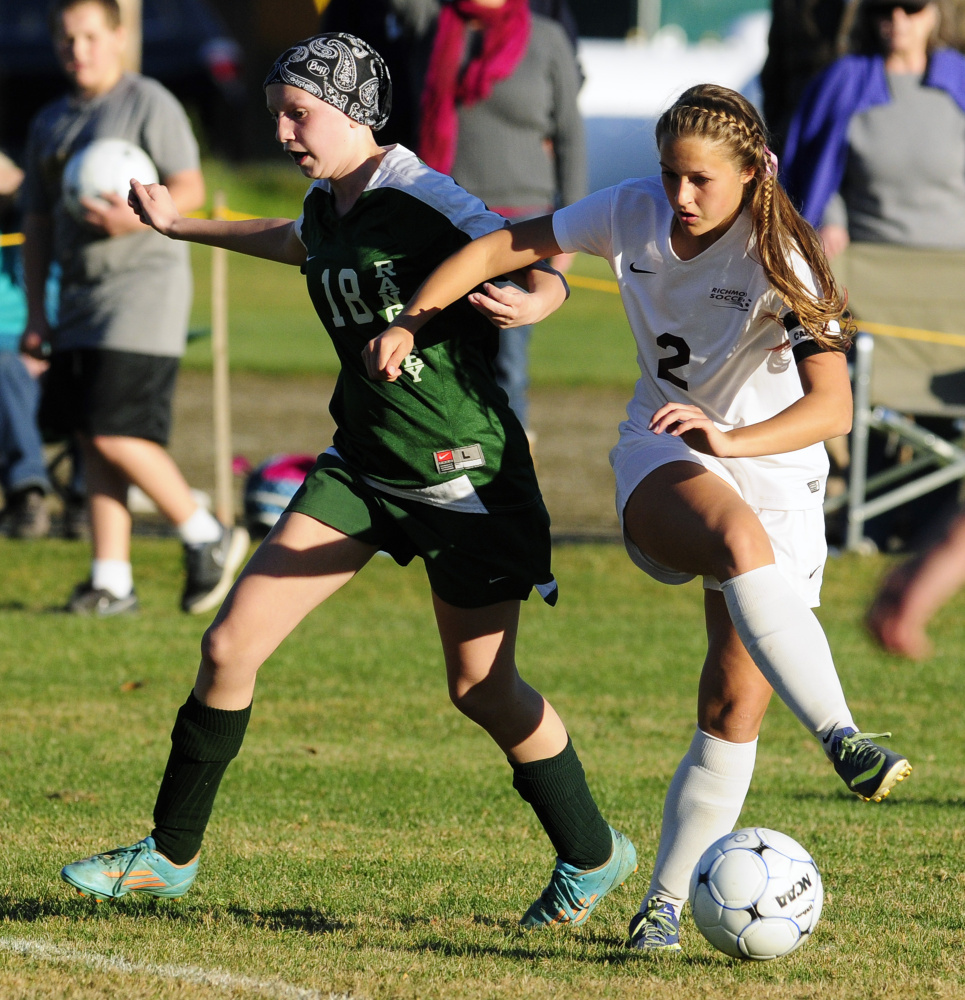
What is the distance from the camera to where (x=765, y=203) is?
358 cm

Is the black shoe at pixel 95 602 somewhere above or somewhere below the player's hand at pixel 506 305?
below

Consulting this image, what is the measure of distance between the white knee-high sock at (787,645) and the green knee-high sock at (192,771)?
1.26 metres

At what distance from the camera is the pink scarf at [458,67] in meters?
7.97

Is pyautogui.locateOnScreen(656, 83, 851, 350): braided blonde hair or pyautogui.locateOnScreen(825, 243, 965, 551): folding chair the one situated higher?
pyautogui.locateOnScreen(656, 83, 851, 350): braided blonde hair

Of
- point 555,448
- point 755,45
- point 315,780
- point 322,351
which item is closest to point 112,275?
point 315,780

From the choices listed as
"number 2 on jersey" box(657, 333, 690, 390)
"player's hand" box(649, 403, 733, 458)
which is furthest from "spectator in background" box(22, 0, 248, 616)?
"player's hand" box(649, 403, 733, 458)

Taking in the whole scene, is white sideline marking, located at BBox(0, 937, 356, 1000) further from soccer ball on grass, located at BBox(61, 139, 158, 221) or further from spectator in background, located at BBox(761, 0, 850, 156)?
spectator in background, located at BBox(761, 0, 850, 156)

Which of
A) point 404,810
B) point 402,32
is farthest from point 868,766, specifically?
point 402,32

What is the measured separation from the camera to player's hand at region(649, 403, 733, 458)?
131 inches

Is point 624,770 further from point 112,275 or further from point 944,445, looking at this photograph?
point 944,445

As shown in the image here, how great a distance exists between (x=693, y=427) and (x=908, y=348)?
589 cm

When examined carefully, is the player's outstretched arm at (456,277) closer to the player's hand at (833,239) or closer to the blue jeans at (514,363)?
the blue jeans at (514,363)

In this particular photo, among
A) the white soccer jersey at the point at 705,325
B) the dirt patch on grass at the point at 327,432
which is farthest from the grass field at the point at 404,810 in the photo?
Answer: the dirt patch on grass at the point at 327,432

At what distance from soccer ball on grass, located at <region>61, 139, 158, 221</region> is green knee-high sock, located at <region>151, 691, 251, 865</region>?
11.4 feet
